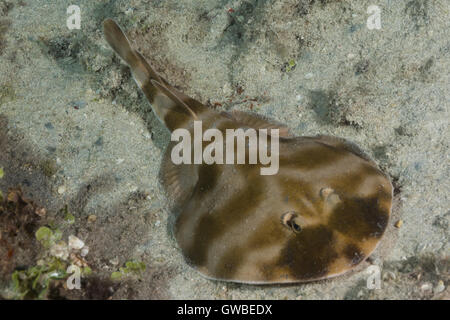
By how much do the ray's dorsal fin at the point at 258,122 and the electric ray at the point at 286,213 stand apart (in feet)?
0.69

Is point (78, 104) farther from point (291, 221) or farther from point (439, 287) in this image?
point (439, 287)

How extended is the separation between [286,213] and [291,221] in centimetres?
9

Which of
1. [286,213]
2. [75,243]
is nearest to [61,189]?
[75,243]

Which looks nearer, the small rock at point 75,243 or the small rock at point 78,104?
the small rock at point 75,243

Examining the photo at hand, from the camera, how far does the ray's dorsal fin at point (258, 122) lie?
4.29 m

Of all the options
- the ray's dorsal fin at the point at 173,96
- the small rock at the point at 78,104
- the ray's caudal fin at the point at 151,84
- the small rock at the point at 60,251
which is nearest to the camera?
the small rock at the point at 60,251

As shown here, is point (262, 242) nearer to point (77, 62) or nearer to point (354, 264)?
point (354, 264)

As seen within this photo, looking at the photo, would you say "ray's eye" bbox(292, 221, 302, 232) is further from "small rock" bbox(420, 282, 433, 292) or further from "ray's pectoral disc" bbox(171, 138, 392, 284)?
"small rock" bbox(420, 282, 433, 292)

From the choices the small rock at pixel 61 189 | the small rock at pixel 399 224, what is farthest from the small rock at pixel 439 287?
the small rock at pixel 61 189

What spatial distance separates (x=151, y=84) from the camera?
4.40 m

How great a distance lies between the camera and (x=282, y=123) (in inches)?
173

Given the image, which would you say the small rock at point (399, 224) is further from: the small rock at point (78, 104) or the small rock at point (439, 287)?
the small rock at point (78, 104)

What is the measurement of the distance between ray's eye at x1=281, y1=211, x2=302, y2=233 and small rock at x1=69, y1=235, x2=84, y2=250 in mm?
2050

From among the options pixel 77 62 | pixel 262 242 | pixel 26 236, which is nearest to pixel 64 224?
pixel 26 236
